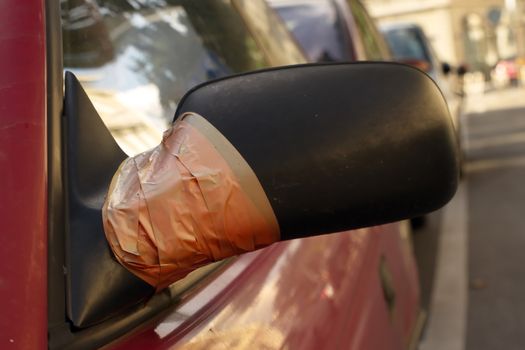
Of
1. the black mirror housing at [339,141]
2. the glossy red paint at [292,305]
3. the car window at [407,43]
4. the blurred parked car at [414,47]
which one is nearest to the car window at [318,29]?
the glossy red paint at [292,305]

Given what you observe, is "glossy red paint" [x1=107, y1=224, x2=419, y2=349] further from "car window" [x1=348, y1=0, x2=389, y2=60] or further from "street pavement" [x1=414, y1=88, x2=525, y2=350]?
"car window" [x1=348, y1=0, x2=389, y2=60]

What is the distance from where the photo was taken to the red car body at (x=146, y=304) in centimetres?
104

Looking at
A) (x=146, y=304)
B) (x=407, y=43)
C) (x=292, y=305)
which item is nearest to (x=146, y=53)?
(x=292, y=305)

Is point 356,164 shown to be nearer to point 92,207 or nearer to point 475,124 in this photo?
point 92,207

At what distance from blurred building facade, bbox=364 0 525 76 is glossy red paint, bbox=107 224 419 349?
44217mm

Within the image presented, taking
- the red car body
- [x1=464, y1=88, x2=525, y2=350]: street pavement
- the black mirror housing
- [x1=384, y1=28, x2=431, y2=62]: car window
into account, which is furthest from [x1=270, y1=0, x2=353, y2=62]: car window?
[x1=384, y1=28, x2=431, y2=62]: car window

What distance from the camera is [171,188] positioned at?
1.12 meters

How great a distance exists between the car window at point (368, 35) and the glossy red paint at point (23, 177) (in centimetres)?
327

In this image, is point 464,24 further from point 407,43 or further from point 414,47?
point 414,47

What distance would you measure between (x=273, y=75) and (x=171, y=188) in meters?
0.23

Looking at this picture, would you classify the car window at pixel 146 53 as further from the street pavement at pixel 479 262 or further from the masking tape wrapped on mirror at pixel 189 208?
the street pavement at pixel 479 262

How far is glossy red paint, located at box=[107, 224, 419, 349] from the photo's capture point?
1276 mm

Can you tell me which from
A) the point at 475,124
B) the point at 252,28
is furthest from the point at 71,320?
the point at 475,124

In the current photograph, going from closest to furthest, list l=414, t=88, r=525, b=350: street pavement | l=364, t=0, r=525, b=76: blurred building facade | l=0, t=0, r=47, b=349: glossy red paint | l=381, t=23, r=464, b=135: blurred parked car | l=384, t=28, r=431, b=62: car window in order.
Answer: l=0, t=0, r=47, b=349: glossy red paint < l=414, t=88, r=525, b=350: street pavement < l=381, t=23, r=464, b=135: blurred parked car < l=384, t=28, r=431, b=62: car window < l=364, t=0, r=525, b=76: blurred building facade
